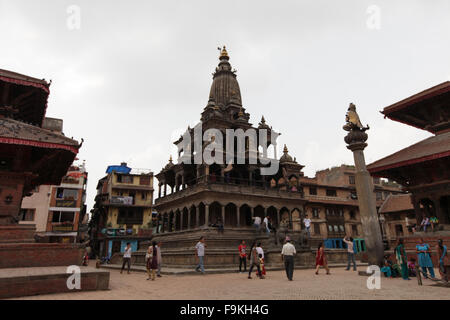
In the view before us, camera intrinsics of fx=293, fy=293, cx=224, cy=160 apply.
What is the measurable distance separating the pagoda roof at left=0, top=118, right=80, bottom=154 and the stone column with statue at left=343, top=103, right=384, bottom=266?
560 inches

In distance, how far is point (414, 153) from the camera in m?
18.3

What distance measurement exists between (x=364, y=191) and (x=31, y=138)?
16.4 m

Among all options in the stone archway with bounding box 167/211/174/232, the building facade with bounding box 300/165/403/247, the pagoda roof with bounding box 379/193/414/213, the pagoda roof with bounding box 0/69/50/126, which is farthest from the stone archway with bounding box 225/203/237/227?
the pagoda roof with bounding box 379/193/414/213

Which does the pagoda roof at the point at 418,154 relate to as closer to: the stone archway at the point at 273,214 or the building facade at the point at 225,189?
the building facade at the point at 225,189

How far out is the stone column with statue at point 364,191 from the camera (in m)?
14.1

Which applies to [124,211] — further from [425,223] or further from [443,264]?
[443,264]

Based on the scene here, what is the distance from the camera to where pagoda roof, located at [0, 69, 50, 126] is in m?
16.5

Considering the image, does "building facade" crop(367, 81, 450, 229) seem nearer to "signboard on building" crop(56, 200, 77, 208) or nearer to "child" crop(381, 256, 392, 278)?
"child" crop(381, 256, 392, 278)

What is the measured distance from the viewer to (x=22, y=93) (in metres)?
17.4

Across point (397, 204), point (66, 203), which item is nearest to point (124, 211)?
point (66, 203)

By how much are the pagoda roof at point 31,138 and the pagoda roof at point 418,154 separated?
1800cm

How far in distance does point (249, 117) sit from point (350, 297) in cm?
3092

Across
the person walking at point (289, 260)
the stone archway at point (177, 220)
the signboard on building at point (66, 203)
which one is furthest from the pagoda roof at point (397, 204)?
the signboard on building at point (66, 203)
